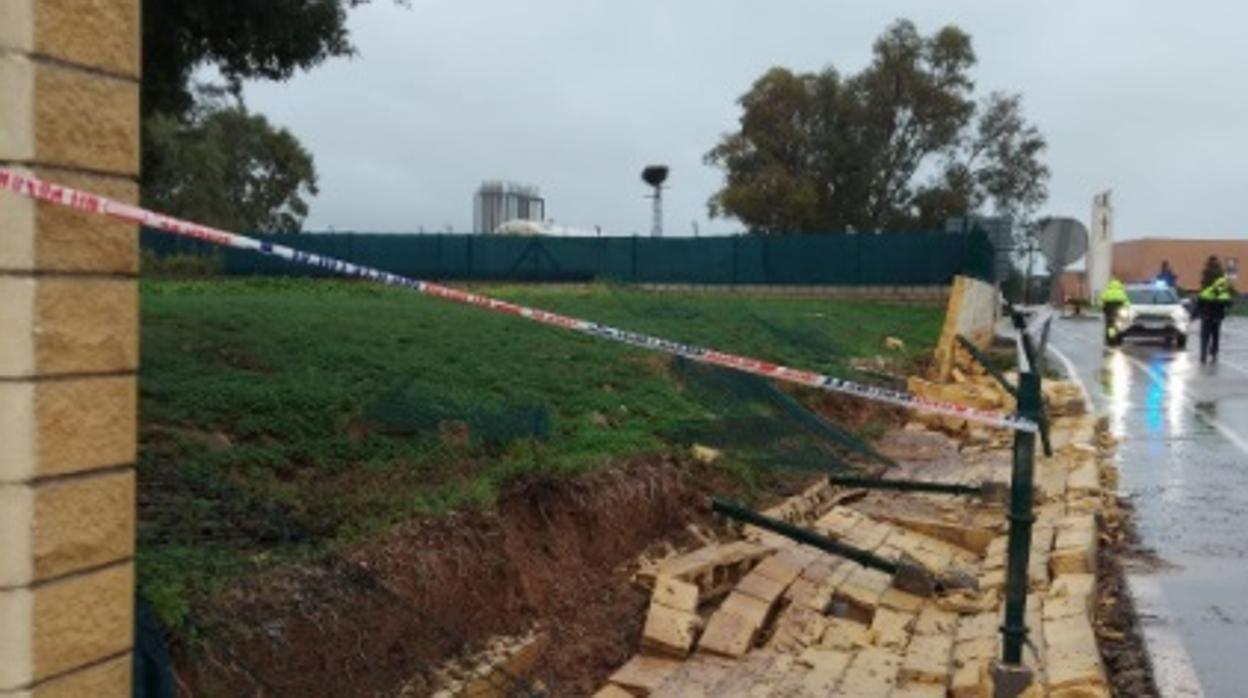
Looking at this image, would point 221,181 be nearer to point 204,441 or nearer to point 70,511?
point 204,441

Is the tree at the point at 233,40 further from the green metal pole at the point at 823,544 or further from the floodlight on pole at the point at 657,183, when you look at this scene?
the floodlight on pole at the point at 657,183

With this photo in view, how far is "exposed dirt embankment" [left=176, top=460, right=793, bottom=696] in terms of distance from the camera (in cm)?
490

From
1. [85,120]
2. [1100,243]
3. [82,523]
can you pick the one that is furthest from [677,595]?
[1100,243]

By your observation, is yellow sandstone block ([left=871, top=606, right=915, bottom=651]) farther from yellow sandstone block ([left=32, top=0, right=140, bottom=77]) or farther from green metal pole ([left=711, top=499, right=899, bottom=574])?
yellow sandstone block ([left=32, top=0, right=140, bottom=77])

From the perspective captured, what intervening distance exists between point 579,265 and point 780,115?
18017mm

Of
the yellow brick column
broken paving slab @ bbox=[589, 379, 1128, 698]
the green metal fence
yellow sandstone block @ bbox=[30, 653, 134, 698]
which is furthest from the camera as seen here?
the green metal fence

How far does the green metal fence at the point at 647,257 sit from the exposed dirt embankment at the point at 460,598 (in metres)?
28.5

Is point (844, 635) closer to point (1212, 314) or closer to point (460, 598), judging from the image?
point (460, 598)

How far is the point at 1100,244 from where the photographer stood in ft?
127

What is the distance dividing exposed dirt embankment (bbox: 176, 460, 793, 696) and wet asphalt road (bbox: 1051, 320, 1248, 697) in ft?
8.62

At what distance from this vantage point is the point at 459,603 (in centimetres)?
621

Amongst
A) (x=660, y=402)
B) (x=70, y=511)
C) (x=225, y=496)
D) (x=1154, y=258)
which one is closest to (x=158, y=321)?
(x=660, y=402)

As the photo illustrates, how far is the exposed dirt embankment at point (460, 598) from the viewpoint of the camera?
16.1 feet

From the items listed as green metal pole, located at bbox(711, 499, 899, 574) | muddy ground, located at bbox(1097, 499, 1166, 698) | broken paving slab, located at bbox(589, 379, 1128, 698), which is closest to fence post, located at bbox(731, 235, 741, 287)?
muddy ground, located at bbox(1097, 499, 1166, 698)
